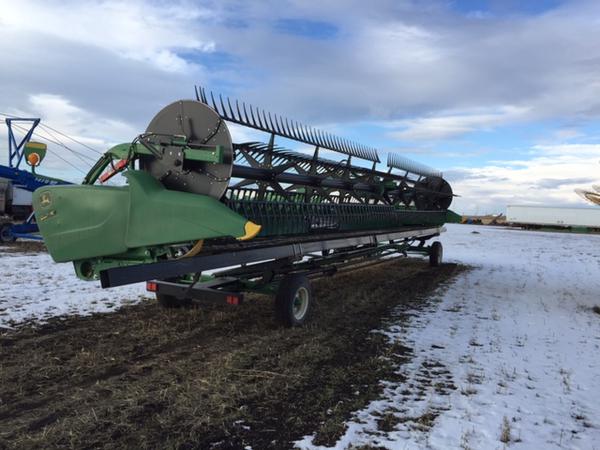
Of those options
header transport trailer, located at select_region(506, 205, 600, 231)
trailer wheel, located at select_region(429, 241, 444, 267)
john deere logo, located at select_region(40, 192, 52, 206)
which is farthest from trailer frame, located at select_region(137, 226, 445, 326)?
header transport trailer, located at select_region(506, 205, 600, 231)

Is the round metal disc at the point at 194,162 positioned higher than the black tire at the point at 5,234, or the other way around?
the round metal disc at the point at 194,162

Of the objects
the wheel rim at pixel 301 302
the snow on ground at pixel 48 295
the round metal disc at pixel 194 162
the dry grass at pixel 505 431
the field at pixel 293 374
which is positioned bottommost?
the dry grass at pixel 505 431

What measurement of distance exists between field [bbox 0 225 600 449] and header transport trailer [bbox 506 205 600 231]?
1765 inches

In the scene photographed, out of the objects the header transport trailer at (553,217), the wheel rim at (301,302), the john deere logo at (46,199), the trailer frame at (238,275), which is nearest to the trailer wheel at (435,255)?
the trailer frame at (238,275)

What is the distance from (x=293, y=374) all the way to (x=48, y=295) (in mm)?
4651

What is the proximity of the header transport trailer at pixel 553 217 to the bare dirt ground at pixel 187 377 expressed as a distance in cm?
4754

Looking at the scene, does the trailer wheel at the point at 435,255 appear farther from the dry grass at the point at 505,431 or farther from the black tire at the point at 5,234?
the black tire at the point at 5,234

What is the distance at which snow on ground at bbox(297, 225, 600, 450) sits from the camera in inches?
125

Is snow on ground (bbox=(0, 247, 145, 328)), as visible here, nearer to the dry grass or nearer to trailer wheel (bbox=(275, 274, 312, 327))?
trailer wheel (bbox=(275, 274, 312, 327))

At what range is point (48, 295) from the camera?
6926 mm

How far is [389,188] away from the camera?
9.95 meters

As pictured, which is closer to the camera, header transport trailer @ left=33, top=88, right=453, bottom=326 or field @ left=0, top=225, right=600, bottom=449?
field @ left=0, top=225, right=600, bottom=449

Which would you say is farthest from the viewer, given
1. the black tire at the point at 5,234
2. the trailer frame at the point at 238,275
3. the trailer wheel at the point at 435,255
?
the black tire at the point at 5,234

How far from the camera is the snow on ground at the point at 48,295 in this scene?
234 inches
